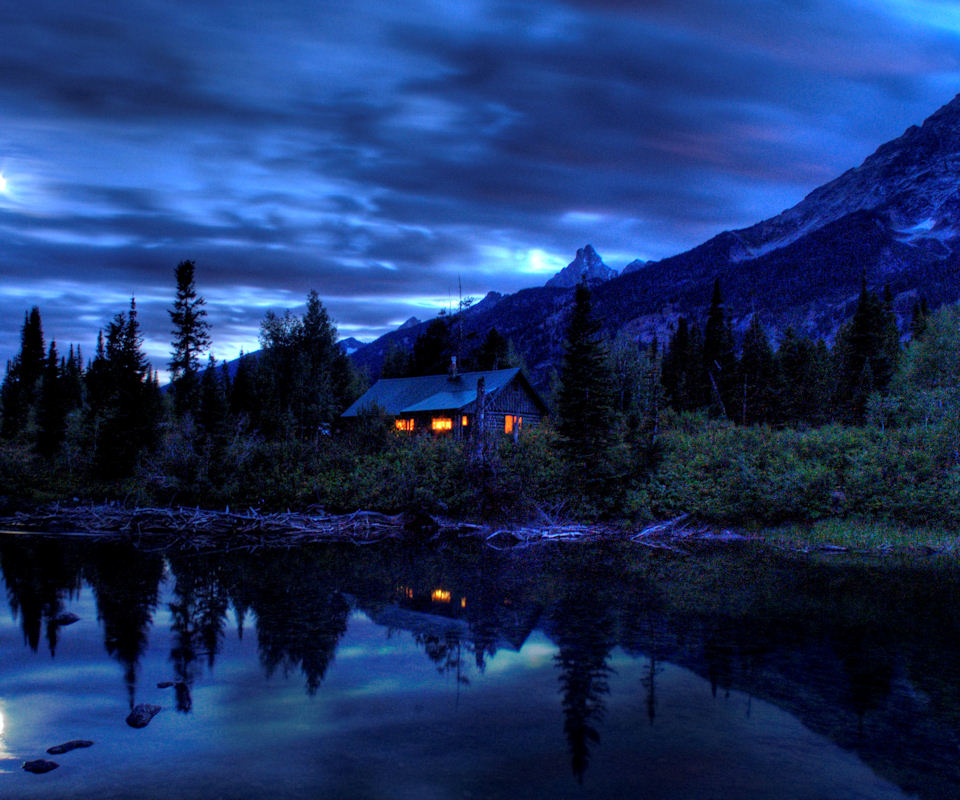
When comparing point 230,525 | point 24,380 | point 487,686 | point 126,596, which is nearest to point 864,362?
point 230,525

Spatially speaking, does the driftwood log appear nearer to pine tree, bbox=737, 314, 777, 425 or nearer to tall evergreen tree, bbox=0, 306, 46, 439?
pine tree, bbox=737, 314, 777, 425

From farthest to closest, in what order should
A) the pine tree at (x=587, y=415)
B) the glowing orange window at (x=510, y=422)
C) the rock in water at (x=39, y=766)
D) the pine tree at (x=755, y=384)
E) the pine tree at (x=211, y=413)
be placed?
the pine tree at (x=755, y=384), the glowing orange window at (x=510, y=422), the pine tree at (x=211, y=413), the pine tree at (x=587, y=415), the rock in water at (x=39, y=766)

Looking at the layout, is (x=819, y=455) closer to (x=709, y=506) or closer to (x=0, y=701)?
(x=709, y=506)

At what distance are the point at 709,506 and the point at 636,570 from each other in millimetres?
11818

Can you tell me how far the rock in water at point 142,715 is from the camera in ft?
32.9

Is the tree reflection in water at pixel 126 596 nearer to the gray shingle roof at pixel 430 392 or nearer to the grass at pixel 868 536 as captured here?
the grass at pixel 868 536

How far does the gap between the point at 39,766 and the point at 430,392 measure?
55275mm

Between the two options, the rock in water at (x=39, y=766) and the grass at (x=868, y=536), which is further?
the grass at (x=868, y=536)

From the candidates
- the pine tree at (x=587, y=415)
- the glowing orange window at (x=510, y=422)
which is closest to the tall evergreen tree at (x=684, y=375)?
the glowing orange window at (x=510, y=422)

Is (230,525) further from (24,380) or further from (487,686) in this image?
(24,380)

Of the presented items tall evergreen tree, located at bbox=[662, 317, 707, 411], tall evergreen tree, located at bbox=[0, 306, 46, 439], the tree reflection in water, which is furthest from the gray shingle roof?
tall evergreen tree, located at bbox=[0, 306, 46, 439]

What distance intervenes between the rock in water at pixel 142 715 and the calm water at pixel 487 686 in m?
0.19

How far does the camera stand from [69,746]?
9.15 m

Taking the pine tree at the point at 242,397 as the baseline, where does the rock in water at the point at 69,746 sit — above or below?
below
